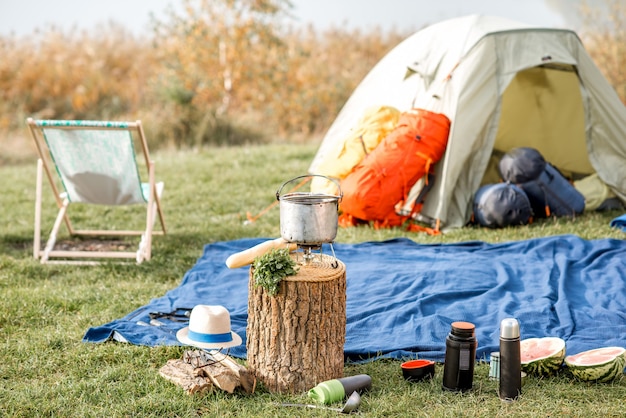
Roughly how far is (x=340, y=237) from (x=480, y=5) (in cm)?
1718

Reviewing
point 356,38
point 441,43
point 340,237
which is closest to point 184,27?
point 356,38

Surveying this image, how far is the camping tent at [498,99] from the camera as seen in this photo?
6.28 metres

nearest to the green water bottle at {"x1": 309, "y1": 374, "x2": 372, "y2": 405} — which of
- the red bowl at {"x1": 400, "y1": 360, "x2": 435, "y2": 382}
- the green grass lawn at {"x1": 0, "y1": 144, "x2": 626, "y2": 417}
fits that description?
the green grass lawn at {"x1": 0, "y1": 144, "x2": 626, "y2": 417}

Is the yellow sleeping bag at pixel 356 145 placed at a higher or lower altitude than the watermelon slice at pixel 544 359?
higher

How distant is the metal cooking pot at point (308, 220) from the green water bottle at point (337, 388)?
0.57m

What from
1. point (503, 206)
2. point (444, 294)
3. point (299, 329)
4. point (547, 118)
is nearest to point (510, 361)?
point (299, 329)

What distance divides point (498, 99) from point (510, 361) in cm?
371

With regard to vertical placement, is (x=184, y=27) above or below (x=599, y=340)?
above

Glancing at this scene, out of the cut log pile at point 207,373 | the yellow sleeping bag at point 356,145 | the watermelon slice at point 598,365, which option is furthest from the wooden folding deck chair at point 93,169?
the watermelon slice at point 598,365

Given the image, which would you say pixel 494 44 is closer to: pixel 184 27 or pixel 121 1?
pixel 184 27

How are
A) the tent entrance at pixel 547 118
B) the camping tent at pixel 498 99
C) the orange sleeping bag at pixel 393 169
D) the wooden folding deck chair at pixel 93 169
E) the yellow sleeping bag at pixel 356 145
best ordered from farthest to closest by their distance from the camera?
the tent entrance at pixel 547 118 → the yellow sleeping bag at pixel 356 145 → the camping tent at pixel 498 99 → the orange sleeping bag at pixel 393 169 → the wooden folding deck chair at pixel 93 169

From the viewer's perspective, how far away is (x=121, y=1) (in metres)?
22.1

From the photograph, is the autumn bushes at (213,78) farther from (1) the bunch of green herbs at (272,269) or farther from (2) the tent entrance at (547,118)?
(1) the bunch of green herbs at (272,269)

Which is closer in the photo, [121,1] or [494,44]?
[494,44]
